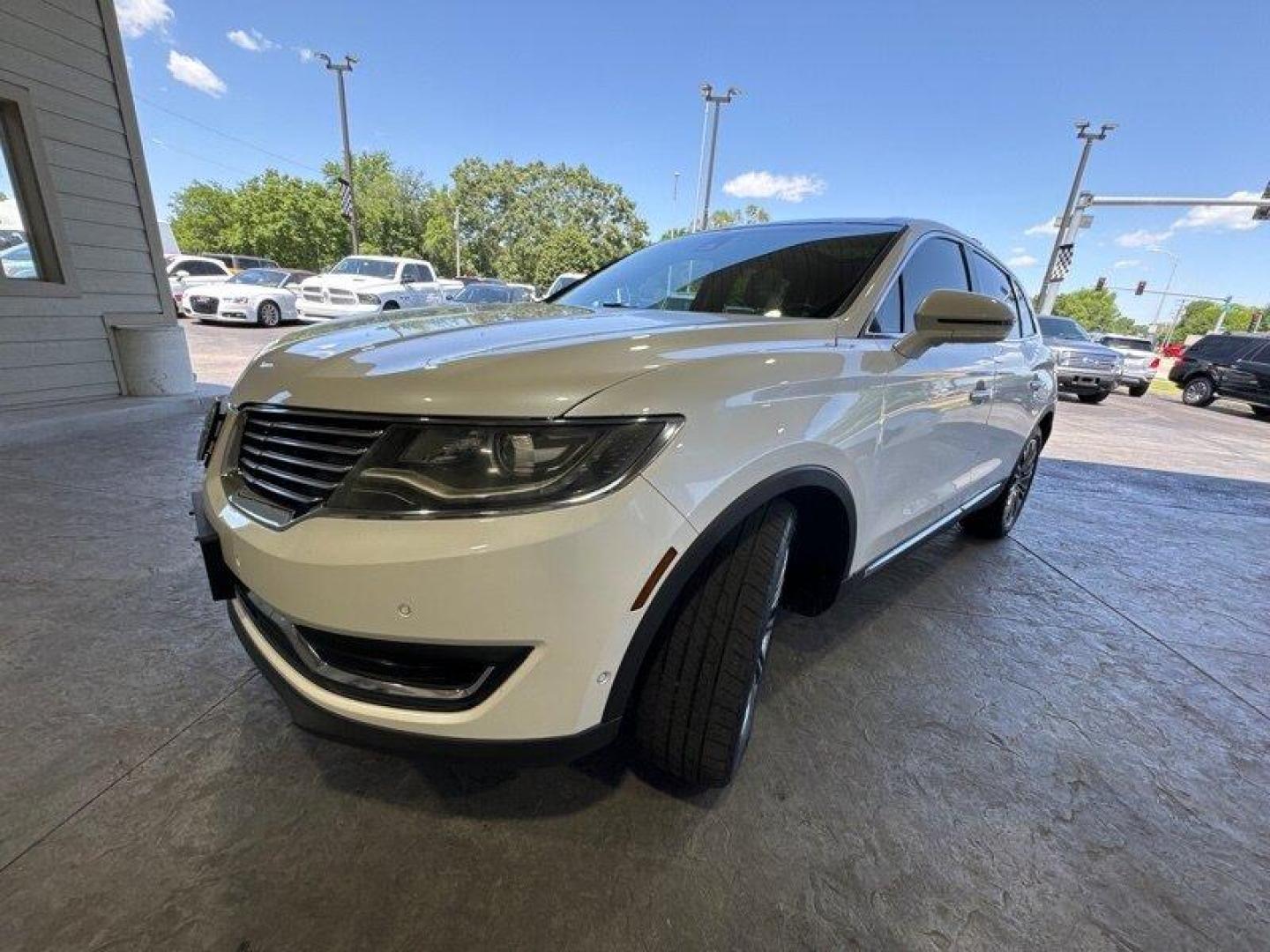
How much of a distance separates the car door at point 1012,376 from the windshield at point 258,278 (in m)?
16.0

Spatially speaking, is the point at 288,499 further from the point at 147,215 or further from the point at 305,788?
the point at 147,215

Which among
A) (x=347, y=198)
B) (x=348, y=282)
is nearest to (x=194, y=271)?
(x=347, y=198)

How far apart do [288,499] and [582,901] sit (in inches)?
41.5

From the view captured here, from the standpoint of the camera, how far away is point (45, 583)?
2.42m

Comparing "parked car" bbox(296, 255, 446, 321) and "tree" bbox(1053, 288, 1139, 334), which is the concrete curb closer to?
"parked car" bbox(296, 255, 446, 321)

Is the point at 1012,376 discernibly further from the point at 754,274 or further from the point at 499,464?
the point at 499,464

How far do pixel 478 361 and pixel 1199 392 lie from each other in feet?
62.9

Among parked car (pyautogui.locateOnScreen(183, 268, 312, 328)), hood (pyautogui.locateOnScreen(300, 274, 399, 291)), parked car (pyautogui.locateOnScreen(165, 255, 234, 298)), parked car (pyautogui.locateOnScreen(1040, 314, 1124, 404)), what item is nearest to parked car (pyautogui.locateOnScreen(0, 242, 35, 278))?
hood (pyautogui.locateOnScreen(300, 274, 399, 291))

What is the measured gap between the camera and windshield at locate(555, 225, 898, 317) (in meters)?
1.96

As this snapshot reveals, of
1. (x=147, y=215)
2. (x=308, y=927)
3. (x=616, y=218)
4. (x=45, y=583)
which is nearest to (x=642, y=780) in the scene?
(x=308, y=927)

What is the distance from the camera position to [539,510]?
A: 1.07 metres

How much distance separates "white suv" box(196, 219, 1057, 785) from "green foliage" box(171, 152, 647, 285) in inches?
1591

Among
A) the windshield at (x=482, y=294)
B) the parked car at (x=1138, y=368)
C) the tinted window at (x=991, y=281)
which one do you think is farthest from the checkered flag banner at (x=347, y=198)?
the parked car at (x=1138, y=368)

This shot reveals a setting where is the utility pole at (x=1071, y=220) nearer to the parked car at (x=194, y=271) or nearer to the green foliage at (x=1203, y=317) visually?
the parked car at (x=194, y=271)
